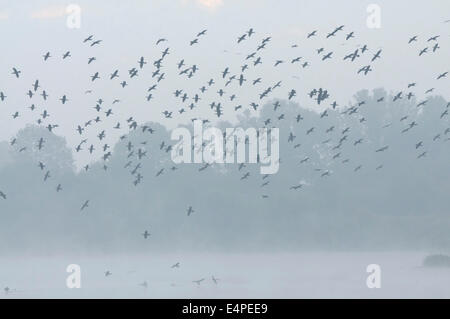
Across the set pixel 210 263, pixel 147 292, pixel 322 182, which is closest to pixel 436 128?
pixel 322 182

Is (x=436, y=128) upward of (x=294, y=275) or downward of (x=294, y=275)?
upward

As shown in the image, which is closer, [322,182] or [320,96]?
[320,96]

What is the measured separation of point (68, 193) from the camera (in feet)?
318

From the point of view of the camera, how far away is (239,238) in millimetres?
90500

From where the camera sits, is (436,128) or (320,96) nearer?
(320,96)

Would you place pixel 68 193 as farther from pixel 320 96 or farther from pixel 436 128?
pixel 320 96

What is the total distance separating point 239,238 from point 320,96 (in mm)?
49006
